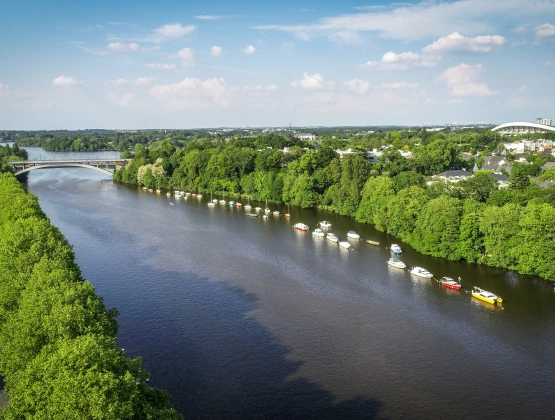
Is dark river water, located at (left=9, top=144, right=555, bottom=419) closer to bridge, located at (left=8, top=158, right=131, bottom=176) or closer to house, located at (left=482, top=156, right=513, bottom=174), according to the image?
house, located at (left=482, top=156, right=513, bottom=174)

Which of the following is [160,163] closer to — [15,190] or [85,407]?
[15,190]

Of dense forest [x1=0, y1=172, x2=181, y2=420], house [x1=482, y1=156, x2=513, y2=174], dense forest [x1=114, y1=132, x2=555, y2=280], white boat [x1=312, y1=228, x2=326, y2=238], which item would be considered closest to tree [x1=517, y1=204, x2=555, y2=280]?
dense forest [x1=114, y1=132, x2=555, y2=280]

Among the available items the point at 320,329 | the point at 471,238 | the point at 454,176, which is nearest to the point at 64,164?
the point at 454,176

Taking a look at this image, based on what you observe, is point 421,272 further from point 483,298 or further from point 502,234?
point 502,234

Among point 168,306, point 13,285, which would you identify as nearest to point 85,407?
point 13,285

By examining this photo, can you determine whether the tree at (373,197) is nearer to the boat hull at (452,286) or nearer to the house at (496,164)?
the boat hull at (452,286)

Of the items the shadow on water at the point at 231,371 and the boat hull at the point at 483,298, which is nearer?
the shadow on water at the point at 231,371

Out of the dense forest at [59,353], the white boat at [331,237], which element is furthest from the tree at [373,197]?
the dense forest at [59,353]
